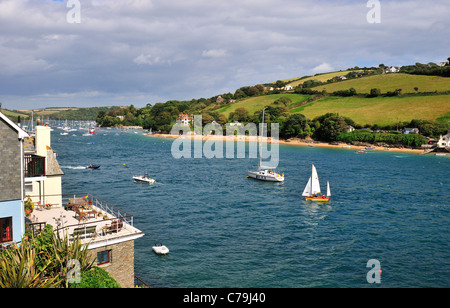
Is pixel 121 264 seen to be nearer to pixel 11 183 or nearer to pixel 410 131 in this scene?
pixel 11 183

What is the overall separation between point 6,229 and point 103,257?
248 inches

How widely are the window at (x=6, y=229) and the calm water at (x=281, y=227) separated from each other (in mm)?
12485

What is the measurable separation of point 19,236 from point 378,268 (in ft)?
101

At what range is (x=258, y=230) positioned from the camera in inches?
1773

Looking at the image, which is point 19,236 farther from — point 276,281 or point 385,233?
point 385,233

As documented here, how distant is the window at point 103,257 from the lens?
78.8 ft

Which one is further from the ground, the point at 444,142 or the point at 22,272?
the point at 444,142

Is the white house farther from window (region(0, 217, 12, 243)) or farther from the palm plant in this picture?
the palm plant

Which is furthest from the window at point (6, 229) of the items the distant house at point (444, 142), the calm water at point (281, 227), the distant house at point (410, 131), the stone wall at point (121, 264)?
the distant house at point (410, 131)

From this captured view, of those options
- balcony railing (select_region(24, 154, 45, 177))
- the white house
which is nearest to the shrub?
balcony railing (select_region(24, 154, 45, 177))

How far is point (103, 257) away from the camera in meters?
24.3

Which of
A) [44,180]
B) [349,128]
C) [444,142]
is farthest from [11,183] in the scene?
[349,128]

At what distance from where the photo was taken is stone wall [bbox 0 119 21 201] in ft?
74.3

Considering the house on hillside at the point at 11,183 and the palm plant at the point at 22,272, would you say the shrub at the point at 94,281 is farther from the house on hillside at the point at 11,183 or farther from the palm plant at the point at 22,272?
the house on hillside at the point at 11,183
